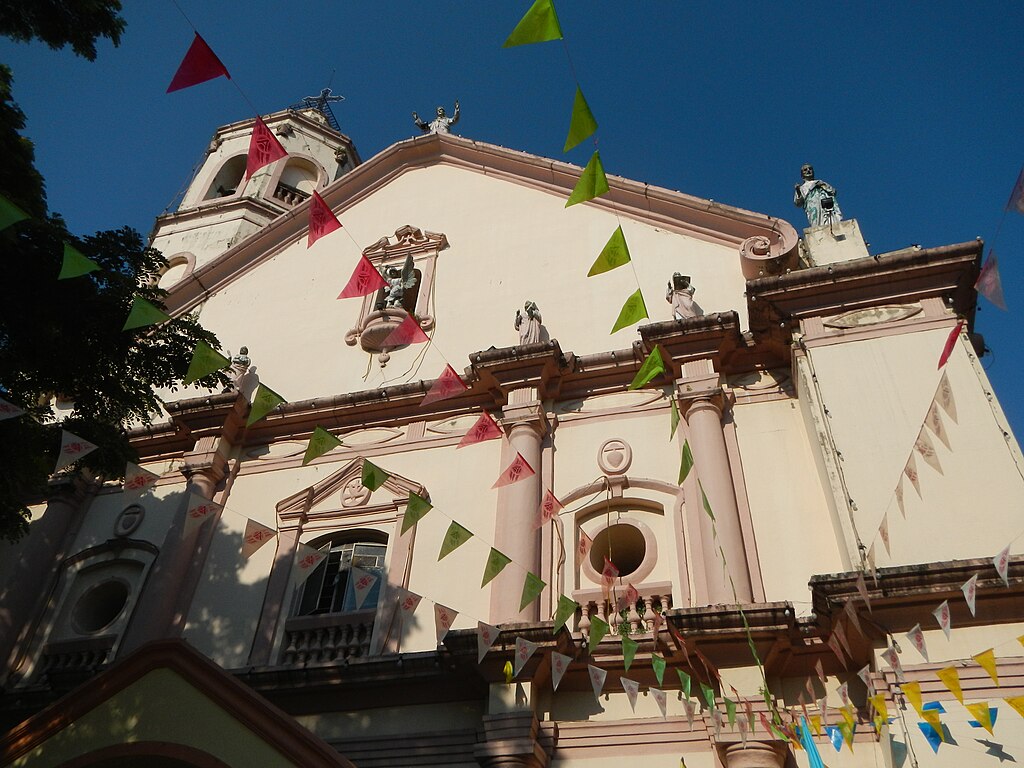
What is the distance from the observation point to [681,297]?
12297 mm

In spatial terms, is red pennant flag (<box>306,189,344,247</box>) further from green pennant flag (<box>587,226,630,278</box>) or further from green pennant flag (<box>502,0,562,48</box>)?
green pennant flag (<box>502,0,562,48</box>)

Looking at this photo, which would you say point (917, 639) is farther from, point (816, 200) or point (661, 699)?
point (816, 200)

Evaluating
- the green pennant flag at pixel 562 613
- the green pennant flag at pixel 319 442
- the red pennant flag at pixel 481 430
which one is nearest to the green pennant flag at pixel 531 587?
the green pennant flag at pixel 562 613

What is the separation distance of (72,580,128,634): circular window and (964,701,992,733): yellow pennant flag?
10.2m

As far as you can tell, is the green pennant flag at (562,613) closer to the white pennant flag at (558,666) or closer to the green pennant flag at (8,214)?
the white pennant flag at (558,666)

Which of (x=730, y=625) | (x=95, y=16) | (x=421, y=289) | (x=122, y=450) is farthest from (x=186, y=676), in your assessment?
(x=421, y=289)

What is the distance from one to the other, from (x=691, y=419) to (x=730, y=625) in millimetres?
3182

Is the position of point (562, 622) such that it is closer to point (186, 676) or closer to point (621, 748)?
point (621, 748)

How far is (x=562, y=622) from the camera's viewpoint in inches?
333

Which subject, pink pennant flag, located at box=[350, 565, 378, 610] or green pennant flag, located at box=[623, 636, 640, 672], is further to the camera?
pink pennant flag, located at box=[350, 565, 378, 610]

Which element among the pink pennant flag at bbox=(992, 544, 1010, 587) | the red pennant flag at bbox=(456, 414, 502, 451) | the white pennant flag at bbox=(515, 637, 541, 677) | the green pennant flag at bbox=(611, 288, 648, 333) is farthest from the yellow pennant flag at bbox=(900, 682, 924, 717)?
the red pennant flag at bbox=(456, 414, 502, 451)

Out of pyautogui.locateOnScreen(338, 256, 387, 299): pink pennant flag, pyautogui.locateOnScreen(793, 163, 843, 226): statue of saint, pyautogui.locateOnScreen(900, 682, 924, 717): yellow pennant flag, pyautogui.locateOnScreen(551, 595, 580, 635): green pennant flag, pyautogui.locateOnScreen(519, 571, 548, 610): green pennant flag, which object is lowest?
pyautogui.locateOnScreen(900, 682, 924, 717): yellow pennant flag

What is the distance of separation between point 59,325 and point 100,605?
5104 mm

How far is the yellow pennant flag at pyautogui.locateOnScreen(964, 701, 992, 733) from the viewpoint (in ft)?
22.4
